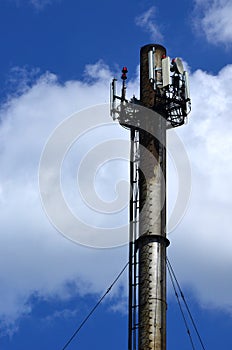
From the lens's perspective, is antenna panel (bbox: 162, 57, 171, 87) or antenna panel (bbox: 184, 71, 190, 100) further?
antenna panel (bbox: 184, 71, 190, 100)

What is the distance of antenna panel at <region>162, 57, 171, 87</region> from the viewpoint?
44.1m

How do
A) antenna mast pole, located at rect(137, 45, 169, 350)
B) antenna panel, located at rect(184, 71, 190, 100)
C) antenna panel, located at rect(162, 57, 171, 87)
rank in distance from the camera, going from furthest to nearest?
antenna panel, located at rect(184, 71, 190, 100)
antenna panel, located at rect(162, 57, 171, 87)
antenna mast pole, located at rect(137, 45, 169, 350)

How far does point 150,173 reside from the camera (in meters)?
42.9

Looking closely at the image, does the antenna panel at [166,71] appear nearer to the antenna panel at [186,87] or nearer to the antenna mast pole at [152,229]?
the antenna mast pole at [152,229]

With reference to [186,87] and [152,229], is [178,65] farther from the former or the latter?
[152,229]

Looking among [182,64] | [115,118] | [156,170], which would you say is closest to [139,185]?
[156,170]

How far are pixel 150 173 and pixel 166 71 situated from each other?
18.7 ft

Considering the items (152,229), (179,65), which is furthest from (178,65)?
(152,229)

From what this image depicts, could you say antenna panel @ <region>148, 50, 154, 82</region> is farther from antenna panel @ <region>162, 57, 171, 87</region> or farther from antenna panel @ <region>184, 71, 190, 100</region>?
antenna panel @ <region>184, 71, 190, 100</region>

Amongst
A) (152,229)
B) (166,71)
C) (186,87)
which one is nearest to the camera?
(152,229)

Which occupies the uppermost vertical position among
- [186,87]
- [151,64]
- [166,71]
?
[151,64]

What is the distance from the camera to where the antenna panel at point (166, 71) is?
44062 mm

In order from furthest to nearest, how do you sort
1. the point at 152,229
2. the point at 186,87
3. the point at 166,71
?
1. the point at 186,87
2. the point at 166,71
3. the point at 152,229

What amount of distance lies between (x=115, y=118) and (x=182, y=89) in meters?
3.95
